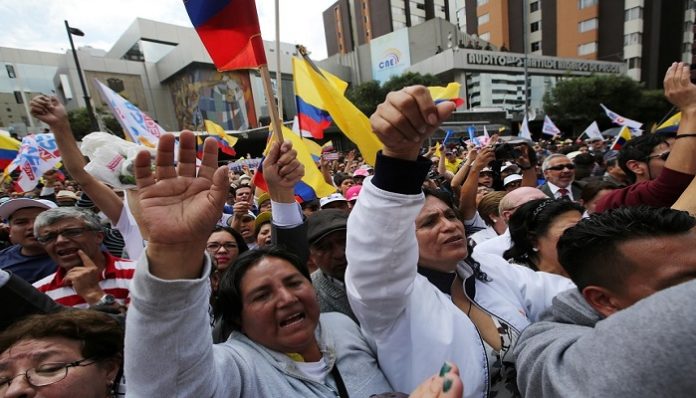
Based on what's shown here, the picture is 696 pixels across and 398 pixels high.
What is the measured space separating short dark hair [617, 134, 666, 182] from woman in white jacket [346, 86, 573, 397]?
2420 mm

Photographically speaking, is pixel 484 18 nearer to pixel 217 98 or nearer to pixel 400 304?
pixel 217 98

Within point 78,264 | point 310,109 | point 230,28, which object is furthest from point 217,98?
point 78,264

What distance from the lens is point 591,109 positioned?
3094cm

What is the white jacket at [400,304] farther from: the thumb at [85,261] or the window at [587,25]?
the window at [587,25]

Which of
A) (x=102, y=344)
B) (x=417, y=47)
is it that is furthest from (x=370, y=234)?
(x=417, y=47)

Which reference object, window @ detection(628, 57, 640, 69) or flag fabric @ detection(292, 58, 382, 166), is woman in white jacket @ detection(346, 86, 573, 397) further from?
window @ detection(628, 57, 640, 69)

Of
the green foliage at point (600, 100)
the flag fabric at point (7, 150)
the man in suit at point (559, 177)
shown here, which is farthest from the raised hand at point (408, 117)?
the green foliage at point (600, 100)

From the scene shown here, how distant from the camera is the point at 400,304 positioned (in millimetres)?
1148

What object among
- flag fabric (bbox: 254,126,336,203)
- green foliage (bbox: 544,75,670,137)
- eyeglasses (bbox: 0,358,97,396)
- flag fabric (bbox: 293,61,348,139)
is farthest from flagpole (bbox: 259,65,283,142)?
green foliage (bbox: 544,75,670,137)

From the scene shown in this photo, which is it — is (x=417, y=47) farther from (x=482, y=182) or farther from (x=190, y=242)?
(x=190, y=242)

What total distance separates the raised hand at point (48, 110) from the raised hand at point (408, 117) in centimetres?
225

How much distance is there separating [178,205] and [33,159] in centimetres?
609

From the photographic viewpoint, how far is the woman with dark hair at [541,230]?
1.96m

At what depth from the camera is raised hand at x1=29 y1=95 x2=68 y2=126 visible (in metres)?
2.21
